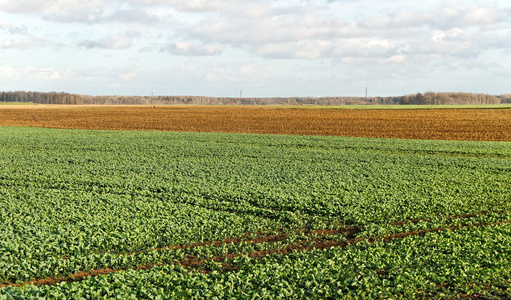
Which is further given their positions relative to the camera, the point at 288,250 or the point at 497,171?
the point at 497,171

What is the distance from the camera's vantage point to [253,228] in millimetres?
15109

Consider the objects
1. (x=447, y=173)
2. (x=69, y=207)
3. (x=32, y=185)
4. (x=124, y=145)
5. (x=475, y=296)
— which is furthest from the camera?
(x=124, y=145)

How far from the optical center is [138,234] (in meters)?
13.9

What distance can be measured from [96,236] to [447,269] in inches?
377

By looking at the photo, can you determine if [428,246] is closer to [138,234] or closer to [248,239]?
[248,239]

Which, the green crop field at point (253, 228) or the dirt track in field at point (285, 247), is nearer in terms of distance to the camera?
the green crop field at point (253, 228)

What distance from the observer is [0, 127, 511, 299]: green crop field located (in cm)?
1048

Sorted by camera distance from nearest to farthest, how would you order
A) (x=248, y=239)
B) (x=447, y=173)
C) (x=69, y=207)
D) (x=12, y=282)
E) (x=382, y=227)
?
(x=12, y=282) < (x=248, y=239) < (x=382, y=227) < (x=69, y=207) < (x=447, y=173)

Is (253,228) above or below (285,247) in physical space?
above

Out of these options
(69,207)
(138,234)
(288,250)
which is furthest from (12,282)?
(288,250)

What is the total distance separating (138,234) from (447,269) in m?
8.60

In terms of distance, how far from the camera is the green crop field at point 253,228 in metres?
10.5

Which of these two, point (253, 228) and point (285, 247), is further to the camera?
point (253, 228)

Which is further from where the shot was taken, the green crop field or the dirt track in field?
the dirt track in field
